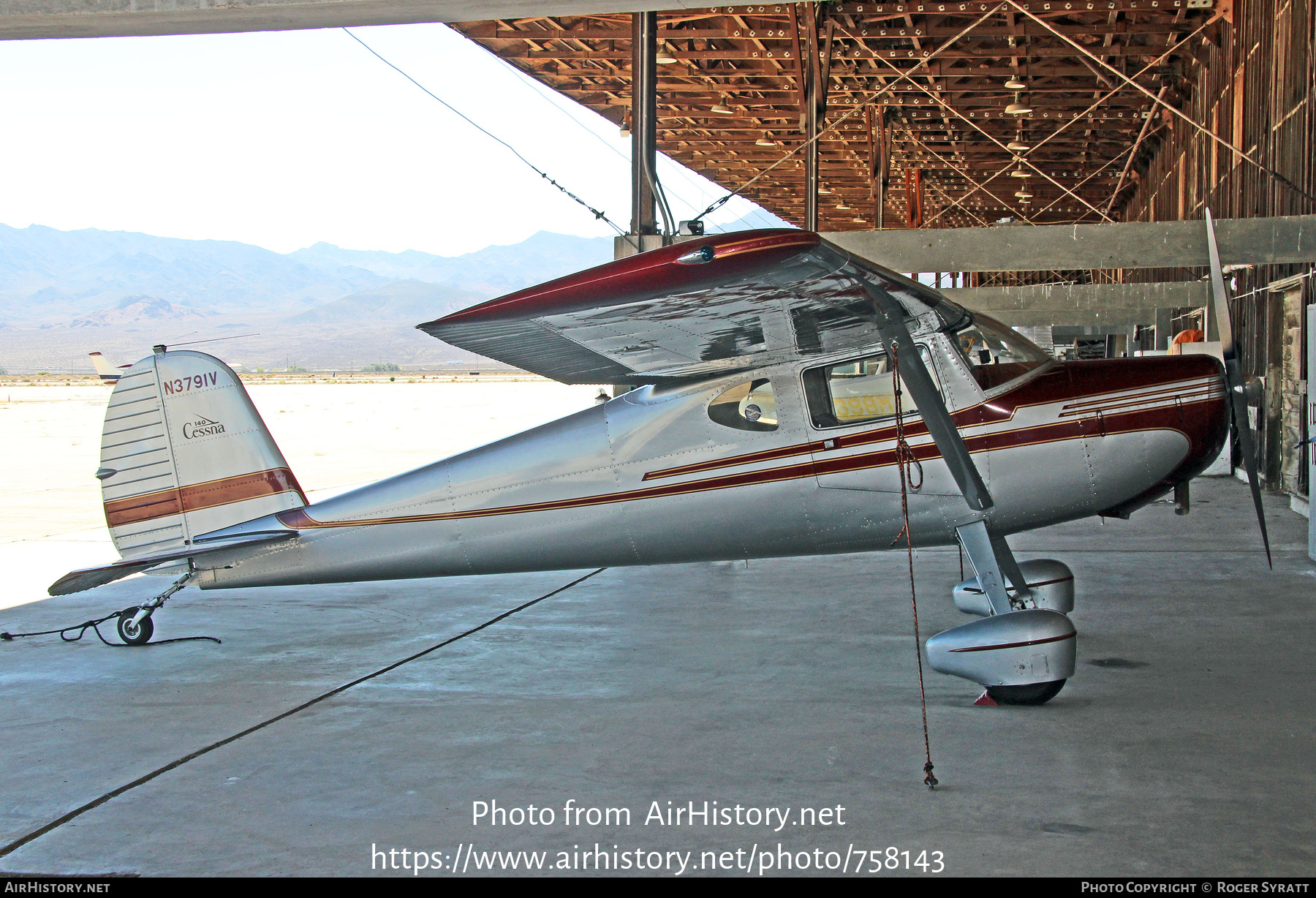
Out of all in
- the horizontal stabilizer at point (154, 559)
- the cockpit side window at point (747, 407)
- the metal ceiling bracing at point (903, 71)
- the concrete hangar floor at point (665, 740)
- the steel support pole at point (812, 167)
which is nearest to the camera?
the concrete hangar floor at point (665, 740)

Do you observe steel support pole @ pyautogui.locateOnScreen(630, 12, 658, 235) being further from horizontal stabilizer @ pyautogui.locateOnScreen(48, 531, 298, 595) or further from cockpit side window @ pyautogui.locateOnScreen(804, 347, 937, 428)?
horizontal stabilizer @ pyautogui.locateOnScreen(48, 531, 298, 595)

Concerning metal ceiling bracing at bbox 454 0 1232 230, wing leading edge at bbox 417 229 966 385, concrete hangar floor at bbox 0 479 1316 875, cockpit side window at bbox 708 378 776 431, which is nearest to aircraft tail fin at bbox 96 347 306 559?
concrete hangar floor at bbox 0 479 1316 875

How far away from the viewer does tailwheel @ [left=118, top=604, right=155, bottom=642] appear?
23.2ft

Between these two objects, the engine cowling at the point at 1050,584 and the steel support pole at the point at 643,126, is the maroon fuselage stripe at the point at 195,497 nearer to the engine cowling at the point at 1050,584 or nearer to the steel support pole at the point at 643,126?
the steel support pole at the point at 643,126

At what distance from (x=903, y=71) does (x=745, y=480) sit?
1704cm

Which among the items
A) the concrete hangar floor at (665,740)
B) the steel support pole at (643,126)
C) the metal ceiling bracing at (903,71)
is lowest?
the concrete hangar floor at (665,740)

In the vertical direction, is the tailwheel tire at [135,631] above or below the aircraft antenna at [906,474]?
below

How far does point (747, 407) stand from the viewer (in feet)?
20.2

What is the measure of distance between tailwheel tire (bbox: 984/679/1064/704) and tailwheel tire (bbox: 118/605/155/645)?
5.54m

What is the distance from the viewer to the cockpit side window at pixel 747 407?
6.12 m

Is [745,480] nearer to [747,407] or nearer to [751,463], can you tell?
[751,463]

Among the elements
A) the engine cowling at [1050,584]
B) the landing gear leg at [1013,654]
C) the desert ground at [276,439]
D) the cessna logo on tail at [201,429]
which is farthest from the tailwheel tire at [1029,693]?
the desert ground at [276,439]

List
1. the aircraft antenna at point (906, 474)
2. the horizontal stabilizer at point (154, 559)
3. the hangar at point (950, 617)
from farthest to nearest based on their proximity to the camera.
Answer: the horizontal stabilizer at point (154, 559) → the aircraft antenna at point (906, 474) → the hangar at point (950, 617)

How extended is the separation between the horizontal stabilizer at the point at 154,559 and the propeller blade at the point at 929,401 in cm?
393
